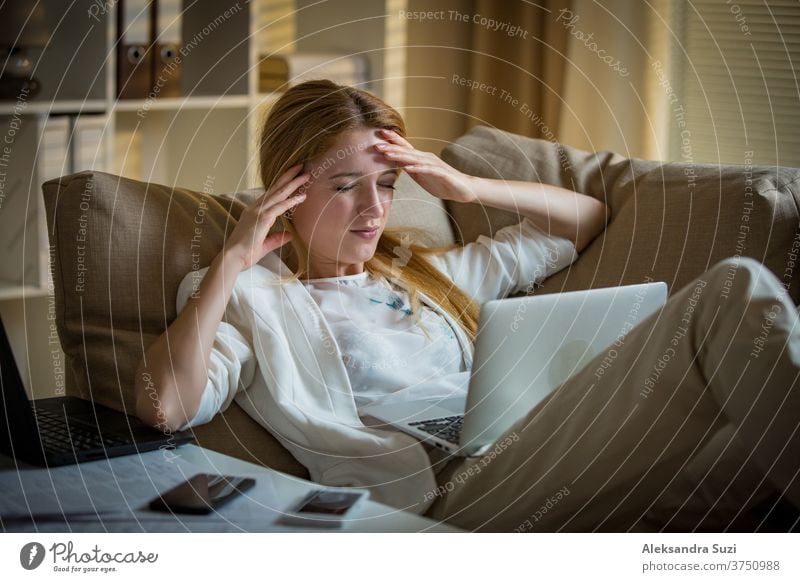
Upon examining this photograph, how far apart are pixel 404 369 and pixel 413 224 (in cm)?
20

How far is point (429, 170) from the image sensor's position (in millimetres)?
1094

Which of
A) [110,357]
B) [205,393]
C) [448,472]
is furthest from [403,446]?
[110,357]

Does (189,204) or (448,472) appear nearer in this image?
(448,472)

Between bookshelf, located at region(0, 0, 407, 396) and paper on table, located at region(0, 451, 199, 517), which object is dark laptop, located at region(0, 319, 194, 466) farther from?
bookshelf, located at region(0, 0, 407, 396)

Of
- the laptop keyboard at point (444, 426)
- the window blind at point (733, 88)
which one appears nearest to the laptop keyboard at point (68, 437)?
the laptop keyboard at point (444, 426)

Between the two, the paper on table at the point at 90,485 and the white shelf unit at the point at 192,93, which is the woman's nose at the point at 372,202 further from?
the paper on table at the point at 90,485

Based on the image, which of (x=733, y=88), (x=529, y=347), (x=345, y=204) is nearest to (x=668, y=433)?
(x=529, y=347)

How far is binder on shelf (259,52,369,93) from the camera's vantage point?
3.86 ft

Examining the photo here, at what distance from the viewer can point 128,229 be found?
1.04m

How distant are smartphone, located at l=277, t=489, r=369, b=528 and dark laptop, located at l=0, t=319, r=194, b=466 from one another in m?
0.13

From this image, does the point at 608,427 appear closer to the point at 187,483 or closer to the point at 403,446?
the point at 403,446

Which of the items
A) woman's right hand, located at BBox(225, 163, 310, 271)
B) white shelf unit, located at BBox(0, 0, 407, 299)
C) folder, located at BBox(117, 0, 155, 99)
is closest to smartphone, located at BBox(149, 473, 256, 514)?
woman's right hand, located at BBox(225, 163, 310, 271)

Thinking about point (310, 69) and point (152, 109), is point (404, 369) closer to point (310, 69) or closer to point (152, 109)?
point (310, 69)

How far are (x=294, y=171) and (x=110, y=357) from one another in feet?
0.85
